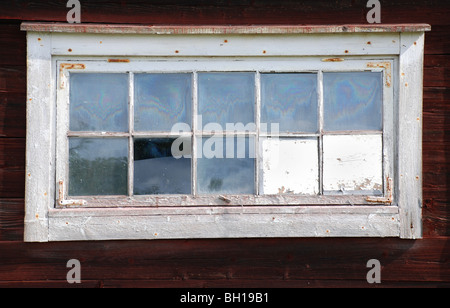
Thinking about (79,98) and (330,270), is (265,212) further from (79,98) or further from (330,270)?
(79,98)

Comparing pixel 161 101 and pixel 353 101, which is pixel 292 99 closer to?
pixel 353 101

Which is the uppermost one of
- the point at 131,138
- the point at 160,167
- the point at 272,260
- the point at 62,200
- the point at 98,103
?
the point at 98,103

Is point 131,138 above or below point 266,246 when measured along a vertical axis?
above

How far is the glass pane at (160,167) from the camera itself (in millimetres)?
2287

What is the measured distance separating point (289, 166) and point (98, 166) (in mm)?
969

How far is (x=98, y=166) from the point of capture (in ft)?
7.50

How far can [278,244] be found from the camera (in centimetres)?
228

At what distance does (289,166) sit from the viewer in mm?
2291

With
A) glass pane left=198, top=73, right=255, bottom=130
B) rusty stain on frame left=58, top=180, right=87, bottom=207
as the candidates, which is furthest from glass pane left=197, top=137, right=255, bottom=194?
rusty stain on frame left=58, top=180, right=87, bottom=207

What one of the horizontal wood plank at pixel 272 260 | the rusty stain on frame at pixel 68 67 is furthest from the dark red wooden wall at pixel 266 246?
the rusty stain on frame at pixel 68 67

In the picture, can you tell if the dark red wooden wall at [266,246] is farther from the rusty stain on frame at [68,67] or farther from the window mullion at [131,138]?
the window mullion at [131,138]

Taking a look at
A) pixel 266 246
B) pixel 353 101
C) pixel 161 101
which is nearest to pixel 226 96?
pixel 161 101

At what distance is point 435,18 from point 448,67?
26cm
